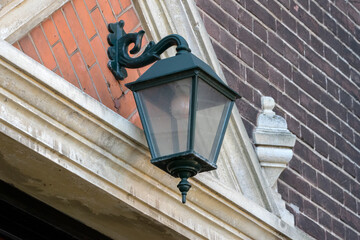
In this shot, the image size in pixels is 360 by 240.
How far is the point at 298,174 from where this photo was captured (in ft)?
16.2

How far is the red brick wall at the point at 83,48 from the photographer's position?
12.2 ft

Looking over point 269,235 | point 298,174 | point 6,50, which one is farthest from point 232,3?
point 6,50

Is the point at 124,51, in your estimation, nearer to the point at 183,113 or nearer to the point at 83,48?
the point at 83,48

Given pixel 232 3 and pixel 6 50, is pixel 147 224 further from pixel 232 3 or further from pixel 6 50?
pixel 232 3

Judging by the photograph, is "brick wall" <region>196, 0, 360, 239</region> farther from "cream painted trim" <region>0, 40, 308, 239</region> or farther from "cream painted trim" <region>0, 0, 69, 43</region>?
"cream painted trim" <region>0, 0, 69, 43</region>

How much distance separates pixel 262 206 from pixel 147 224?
742 millimetres

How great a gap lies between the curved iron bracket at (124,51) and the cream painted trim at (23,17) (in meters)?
0.34

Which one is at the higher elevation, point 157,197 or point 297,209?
point 297,209

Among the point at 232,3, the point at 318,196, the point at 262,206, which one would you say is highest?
the point at 232,3

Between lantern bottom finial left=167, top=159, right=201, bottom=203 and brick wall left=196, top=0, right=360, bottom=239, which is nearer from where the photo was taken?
lantern bottom finial left=167, top=159, right=201, bottom=203

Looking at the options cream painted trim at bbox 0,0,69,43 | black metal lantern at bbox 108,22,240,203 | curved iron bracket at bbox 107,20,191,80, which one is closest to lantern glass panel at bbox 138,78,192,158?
black metal lantern at bbox 108,22,240,203

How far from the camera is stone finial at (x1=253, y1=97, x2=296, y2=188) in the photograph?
464 centimetres

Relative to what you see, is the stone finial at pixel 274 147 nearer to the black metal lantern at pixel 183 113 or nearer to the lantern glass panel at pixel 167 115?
the black metal lantern at pixel 183 113

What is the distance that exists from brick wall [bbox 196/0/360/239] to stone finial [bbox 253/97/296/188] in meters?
0.09
